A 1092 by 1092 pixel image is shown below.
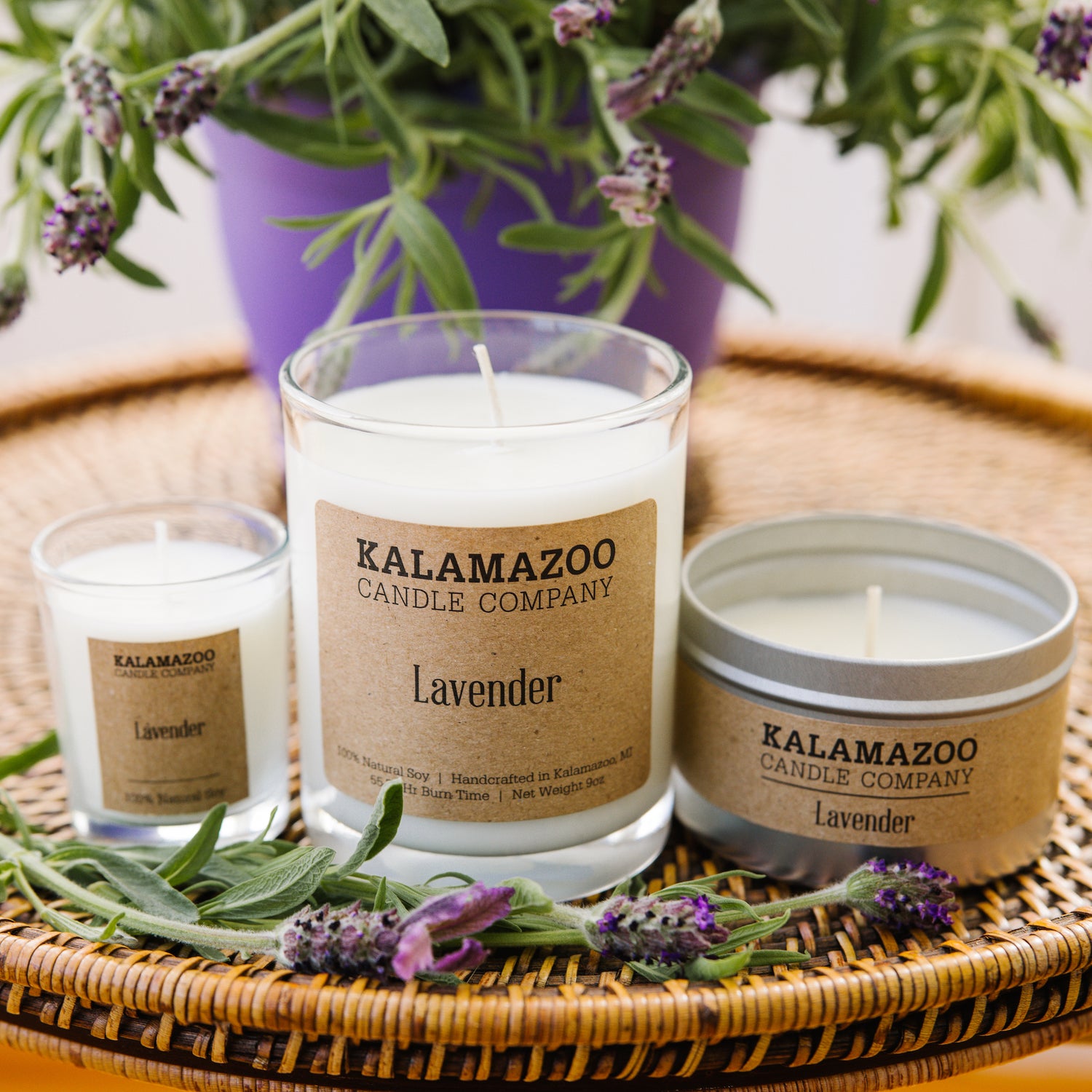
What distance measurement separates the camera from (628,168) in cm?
53

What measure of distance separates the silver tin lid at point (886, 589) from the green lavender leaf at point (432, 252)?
153 mm

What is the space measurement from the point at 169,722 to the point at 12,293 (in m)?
0.22

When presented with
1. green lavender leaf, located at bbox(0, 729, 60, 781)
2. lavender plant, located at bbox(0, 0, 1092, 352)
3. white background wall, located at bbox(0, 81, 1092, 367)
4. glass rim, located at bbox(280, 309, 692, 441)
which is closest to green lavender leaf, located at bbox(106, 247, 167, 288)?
lavender plant, located at bbox(0, 0, 1092, 352)

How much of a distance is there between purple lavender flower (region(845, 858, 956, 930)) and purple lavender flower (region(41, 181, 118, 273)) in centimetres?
36

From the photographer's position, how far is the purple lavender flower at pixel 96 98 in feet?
1.74

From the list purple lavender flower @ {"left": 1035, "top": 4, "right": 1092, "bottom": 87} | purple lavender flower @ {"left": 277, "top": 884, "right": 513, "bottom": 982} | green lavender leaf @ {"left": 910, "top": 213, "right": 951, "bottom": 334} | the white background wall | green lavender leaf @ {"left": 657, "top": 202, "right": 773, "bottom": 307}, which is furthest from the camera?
the white background wall

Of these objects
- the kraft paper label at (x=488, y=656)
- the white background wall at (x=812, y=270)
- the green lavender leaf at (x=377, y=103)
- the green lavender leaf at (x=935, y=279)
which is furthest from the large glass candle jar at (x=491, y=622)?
the white background wall at (x=812, y=270)

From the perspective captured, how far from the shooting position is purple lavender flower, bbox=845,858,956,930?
500mm

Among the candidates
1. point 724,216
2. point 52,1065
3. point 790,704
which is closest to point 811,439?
point 724,216

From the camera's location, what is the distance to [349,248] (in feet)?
2.46

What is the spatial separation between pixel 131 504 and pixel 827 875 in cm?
35

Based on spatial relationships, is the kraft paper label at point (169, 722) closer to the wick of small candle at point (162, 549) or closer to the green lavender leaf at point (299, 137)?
the wick of small candle at point (162, 549)

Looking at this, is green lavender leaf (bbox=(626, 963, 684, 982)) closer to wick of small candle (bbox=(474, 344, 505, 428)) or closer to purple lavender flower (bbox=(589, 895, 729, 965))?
purple lavender flower (bbox=(589, 895, 729, 965))

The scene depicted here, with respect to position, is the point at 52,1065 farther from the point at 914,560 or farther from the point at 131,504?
the point at 914,560
